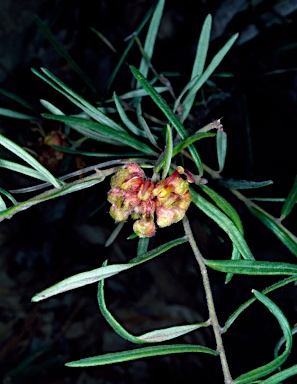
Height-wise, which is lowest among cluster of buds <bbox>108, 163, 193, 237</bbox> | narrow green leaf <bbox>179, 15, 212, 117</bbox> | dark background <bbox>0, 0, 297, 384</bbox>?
dark background <bbox>0, 0, 297, 384</bbox>

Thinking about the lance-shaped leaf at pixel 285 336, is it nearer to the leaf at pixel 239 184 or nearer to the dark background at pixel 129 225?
the leaf at pixel 239 184

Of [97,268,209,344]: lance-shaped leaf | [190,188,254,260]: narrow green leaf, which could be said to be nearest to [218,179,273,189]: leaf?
[190,188,254,260]: narrow green leaf

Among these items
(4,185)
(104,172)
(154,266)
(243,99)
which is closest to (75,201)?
(4,185)

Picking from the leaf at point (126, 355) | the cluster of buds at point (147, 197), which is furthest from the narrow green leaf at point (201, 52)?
the leaf at point (126, 355)

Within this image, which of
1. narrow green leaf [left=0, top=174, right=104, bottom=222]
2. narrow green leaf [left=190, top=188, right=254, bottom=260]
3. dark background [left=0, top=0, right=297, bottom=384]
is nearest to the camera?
narrow green leaf [left=0, top=174, right=104, bottom=222]

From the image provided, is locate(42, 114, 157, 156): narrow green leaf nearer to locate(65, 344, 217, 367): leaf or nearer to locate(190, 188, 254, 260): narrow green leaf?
locate(190, 188, 254, 260): narrow green leaf

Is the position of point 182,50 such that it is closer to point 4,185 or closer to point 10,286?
point 4,185
